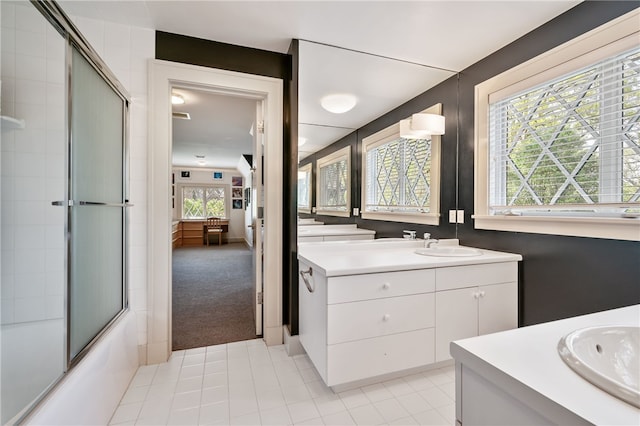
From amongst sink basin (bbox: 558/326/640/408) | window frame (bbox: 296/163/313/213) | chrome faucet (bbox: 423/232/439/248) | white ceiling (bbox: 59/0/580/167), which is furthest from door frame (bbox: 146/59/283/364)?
sink basin (bbox: 558/326/640/408)

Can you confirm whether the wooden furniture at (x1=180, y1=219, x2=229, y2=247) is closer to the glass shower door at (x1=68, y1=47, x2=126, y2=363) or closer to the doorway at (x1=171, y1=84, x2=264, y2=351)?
the doorway at (x1=171, y1=84, x2=264, y2=351)

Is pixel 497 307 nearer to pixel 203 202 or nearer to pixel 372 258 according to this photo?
pixel 372 258

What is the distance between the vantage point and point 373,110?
2.42m

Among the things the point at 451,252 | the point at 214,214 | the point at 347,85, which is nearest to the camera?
the point at 451,252

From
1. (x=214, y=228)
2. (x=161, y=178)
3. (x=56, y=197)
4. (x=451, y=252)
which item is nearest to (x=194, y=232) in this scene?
(x=214, y=228)

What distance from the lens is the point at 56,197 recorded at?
1.62 meters

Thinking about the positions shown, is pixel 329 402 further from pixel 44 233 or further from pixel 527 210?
pixel 44 233

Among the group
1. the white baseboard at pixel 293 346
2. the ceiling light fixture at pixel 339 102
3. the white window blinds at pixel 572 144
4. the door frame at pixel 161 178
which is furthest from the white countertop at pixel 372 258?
the ceiling light fixture at pixel 339 102

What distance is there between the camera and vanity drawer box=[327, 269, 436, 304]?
1.57 metres

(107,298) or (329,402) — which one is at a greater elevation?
(107,298)

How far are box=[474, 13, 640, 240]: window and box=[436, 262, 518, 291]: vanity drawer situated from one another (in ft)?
1.01

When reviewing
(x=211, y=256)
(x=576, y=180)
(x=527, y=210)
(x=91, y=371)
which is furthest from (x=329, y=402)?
(x=211, y=256)

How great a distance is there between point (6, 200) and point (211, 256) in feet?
16.4

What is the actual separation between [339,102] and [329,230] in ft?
3.47
